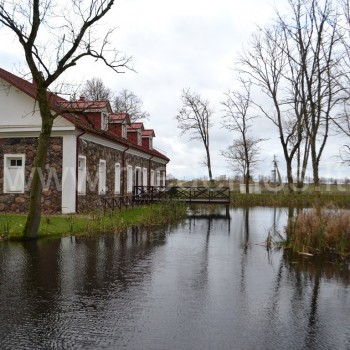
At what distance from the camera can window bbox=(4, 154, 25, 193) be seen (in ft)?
57.3

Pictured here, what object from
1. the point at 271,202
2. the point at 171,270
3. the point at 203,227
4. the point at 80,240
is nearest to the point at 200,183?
the point at 271,202

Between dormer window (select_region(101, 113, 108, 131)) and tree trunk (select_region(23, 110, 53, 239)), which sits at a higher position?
dormer window (select_region(101, 113, 108, 131))

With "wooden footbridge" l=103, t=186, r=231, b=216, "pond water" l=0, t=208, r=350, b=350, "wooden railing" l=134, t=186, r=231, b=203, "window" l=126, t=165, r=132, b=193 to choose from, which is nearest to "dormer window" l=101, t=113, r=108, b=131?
"window" l=126, t=165, r=132, b=193

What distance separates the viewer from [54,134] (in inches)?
671

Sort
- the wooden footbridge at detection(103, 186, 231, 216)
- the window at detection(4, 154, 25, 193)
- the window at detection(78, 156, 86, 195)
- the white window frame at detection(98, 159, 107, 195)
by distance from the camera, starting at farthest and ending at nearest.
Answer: the wooden footbridge at detection(103, 186, 231, 216) < the white window frame at detection(98, 159, 107, 195) < the window at detection(78, 156, 86, 195) < the window at detection(4, 154, 25, 193)

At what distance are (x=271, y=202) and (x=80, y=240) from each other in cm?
2300

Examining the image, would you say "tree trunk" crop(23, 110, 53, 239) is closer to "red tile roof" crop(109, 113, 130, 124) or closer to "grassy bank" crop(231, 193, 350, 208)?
"red tile roof" crop(109, 113, 130, 124)

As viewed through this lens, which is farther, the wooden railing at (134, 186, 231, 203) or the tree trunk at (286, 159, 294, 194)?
the tree trunk at (286, 159, 294, 194)

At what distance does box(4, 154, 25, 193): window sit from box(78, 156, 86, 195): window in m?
2.43

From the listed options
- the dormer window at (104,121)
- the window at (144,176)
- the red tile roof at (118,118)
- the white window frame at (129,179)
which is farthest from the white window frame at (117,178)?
the window at (144,176)

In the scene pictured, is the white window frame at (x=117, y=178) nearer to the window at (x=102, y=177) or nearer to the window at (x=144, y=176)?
the window at (x=102, y=177)

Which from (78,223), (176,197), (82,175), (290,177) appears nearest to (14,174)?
(82,175)

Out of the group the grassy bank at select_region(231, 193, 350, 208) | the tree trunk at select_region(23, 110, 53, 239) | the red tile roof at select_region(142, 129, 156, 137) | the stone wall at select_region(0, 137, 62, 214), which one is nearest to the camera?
the tree trunk at select_region(23, 110, 53, 239)

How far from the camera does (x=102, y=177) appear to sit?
2058 centimetres
